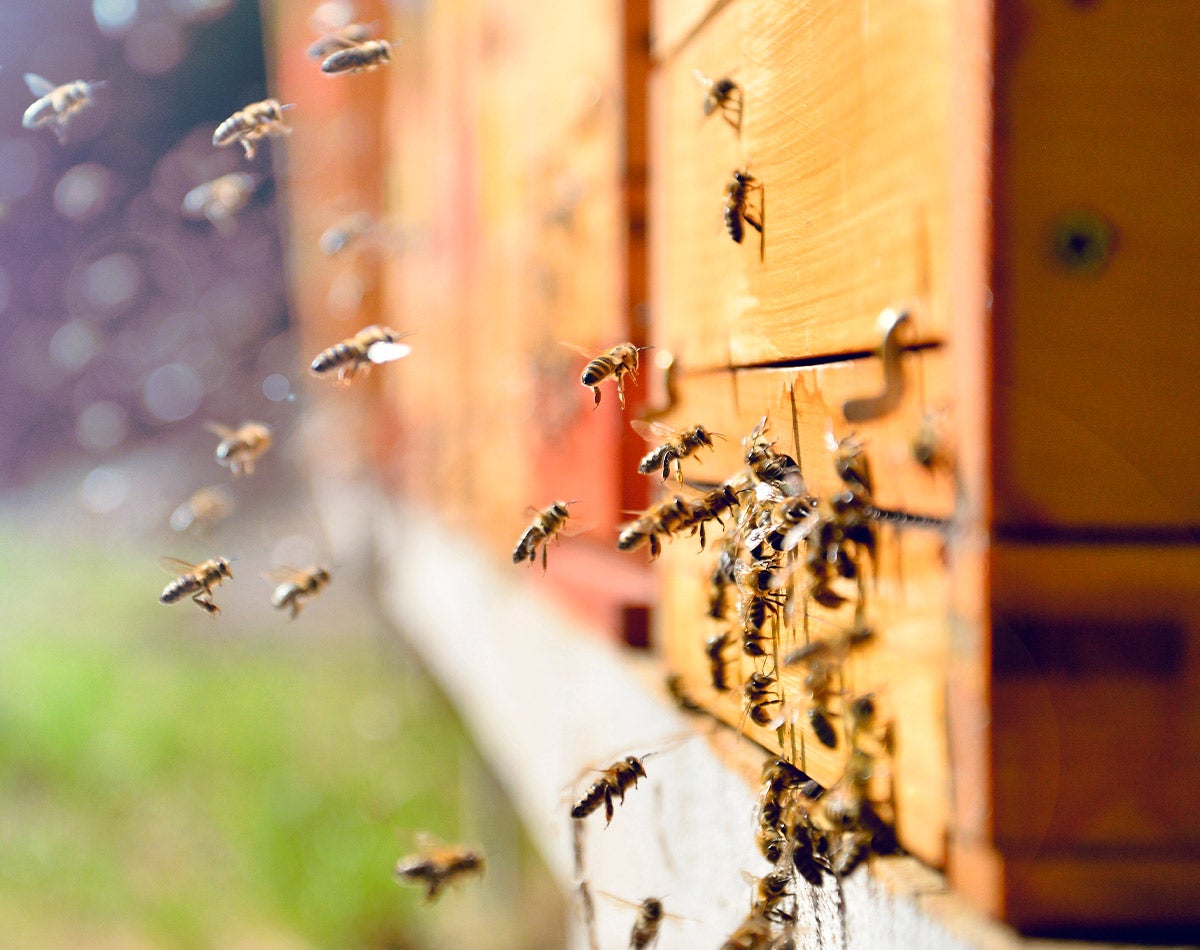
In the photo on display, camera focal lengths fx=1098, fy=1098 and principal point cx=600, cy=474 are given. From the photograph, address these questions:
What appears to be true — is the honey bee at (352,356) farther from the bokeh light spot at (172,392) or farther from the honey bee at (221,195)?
the bokeh light spot at (172,392)

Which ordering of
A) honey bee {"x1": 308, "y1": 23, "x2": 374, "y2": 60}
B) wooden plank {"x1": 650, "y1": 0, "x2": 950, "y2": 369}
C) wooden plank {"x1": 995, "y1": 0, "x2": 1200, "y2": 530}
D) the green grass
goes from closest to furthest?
wooden plank {"x1": 995, "y1": 0, "x2": 1200, "y2": 530}, wooden plank {"x1": 650, "y1": 0, "x2": 950, "y2": 369}, honey bee {"x1": 308, "y1": 23, "x2": 374, "y2": 60}, the green grass

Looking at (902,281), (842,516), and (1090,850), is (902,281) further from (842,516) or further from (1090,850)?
(1090,850)

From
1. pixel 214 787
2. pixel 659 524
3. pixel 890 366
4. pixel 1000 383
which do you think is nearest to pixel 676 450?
pixel 659 524

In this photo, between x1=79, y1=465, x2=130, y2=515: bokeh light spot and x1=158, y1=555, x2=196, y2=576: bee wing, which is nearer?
x1=158, y1=555, x2=196, y2=576: bee wing

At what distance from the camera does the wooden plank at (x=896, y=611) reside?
1164mm

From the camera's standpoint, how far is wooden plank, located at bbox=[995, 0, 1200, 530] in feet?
3.38

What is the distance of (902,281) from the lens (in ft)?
3.96

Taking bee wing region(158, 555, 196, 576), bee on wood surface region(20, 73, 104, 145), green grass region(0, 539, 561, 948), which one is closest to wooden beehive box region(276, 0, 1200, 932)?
bee wing region(158, 555, 196, 576)

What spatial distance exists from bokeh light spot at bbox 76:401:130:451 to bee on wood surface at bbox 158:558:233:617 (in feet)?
47.8

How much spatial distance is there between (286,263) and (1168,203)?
12927 mm

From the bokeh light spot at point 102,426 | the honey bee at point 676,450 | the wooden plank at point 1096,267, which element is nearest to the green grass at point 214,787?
the honey bee at point 676,450

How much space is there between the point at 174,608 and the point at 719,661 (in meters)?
9.76

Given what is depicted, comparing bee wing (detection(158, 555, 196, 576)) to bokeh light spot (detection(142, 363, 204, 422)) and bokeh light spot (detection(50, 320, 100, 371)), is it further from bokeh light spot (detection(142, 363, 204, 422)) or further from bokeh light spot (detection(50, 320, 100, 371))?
bokeh light spot (detection(142, 363, 204, 422))

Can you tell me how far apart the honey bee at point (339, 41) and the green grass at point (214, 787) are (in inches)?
162
